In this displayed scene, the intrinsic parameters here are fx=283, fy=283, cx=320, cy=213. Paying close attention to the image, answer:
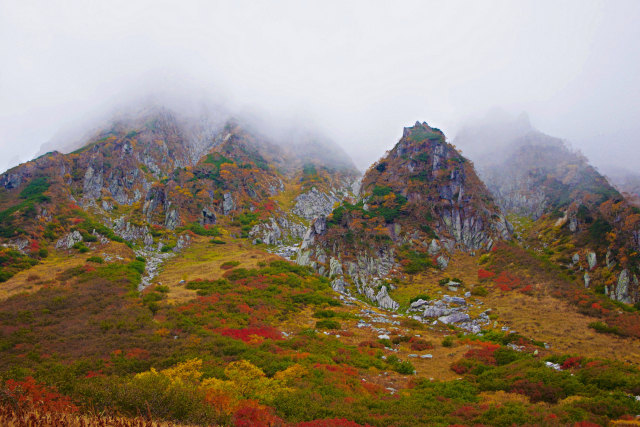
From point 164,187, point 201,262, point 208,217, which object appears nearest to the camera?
point 201,262

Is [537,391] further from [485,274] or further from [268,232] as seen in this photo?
[268,232]

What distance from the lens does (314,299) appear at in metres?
36.3

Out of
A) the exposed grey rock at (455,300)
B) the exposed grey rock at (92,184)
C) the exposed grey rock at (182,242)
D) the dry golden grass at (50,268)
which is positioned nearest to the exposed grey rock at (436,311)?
the exposed grey rock at (455,300)

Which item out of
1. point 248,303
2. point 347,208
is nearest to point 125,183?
point 347,208

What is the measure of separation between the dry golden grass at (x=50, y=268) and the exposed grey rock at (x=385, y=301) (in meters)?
42.0

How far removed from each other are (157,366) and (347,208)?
165 ft

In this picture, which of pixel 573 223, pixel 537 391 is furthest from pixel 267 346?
pixel 573 223

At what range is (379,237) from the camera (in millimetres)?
55719

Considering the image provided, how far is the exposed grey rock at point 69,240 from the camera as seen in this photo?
50.2 m

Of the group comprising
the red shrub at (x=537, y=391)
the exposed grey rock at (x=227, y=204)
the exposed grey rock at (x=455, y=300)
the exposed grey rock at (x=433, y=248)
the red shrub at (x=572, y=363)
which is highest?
the exposed grey rock at (x=227, y=204)

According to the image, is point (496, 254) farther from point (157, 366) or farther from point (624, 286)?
point (157, 366)

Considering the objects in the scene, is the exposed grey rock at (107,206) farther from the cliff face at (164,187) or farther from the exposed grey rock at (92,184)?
the exposed grey rock at (92,184)

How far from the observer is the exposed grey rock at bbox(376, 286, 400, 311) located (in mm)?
40688

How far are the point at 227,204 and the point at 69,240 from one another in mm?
41274
